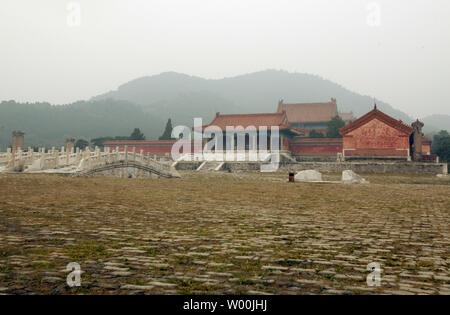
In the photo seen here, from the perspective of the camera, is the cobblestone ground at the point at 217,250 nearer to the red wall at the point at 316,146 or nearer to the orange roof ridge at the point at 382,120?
the orange roof ridge at the point at 382,120

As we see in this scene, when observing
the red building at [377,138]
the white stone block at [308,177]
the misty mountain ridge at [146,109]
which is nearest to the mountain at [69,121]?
the misty mountain ridge at [146,109]

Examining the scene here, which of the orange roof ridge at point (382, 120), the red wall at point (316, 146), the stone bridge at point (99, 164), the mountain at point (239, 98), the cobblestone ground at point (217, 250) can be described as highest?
the mountain at point (239, 98)

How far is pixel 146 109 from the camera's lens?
14462cm

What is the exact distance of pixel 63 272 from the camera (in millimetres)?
2924

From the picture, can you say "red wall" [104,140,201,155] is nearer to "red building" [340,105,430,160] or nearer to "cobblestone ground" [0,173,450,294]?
"red building" [340,105,430,160]

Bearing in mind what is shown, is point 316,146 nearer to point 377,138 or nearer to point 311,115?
point 377,138

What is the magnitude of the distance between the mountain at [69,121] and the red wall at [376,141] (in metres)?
74.2

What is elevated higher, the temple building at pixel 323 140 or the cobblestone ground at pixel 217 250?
the temple building at pixel 323 140

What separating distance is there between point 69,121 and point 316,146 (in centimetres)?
8220

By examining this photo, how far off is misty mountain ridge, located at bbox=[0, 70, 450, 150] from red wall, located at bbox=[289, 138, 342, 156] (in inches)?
2646

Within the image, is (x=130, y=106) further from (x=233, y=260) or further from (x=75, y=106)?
(x=233, y=260)

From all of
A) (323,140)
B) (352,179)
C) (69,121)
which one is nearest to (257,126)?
(323,140)

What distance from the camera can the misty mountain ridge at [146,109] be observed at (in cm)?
9206
